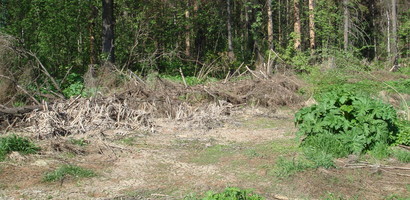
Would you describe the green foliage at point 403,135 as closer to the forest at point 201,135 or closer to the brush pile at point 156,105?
the forest at point 201,135

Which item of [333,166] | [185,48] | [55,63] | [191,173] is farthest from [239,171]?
[185,48]

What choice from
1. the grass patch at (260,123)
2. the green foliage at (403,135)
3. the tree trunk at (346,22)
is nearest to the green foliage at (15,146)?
the grass patch at (260,123)

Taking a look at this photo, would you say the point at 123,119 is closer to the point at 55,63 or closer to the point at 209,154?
the point at 209,154

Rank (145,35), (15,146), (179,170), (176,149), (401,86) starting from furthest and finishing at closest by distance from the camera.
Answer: (145,35) → (401,86) → (176,149) → (15,146) → (179,170)

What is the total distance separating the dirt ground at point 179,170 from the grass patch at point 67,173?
96 millimetres

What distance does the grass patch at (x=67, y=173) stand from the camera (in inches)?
257

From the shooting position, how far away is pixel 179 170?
280 inches

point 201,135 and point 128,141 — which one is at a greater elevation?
point 128,141

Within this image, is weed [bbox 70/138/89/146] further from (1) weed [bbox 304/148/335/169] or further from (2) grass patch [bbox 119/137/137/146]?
(1) weed [bbox 304/148/335/169]

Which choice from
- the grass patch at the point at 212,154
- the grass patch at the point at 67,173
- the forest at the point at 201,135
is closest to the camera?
the forest at the point at 201,135

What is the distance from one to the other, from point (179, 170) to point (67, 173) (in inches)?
64.4

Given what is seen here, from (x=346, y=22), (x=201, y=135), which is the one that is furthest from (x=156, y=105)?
(x=346, y=22)

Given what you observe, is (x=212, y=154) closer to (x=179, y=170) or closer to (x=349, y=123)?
(x=179, y=170)

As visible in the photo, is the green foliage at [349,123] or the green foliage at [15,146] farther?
the green foliage at [15,146]
